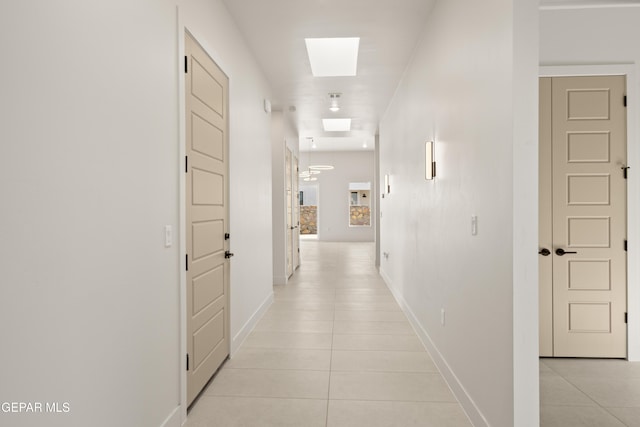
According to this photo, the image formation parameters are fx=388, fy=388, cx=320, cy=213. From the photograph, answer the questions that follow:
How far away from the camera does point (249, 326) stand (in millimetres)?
4055

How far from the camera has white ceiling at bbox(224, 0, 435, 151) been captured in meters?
3.31

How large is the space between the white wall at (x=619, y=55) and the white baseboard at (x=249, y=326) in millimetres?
3334

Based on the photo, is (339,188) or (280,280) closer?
(280,280)

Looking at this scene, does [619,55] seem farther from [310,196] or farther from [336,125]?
[310,196]

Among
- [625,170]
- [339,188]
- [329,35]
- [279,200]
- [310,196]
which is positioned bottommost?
[279,200]

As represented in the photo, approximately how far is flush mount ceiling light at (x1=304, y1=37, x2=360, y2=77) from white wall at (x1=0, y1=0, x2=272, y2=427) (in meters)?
2.02

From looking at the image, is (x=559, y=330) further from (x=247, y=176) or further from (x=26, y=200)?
(x=26, y=200)

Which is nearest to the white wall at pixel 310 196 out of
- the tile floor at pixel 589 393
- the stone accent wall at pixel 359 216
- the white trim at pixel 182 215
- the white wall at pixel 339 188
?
the white wall at pixel 339 188

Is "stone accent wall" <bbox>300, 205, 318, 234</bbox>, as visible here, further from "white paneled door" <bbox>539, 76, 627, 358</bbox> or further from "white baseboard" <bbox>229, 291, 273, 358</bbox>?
"white paneled door" <bbox>539, 76, 627, 358</bbox>

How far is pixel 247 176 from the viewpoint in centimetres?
403

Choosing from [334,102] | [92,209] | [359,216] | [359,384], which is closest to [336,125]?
[334,102]

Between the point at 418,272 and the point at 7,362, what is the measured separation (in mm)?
3438

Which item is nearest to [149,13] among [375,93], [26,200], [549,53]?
[26,200]

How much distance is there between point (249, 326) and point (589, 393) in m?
2.94
